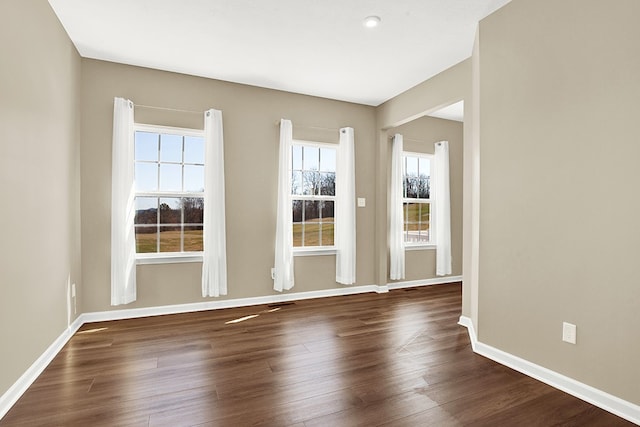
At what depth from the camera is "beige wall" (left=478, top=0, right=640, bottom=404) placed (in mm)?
1974

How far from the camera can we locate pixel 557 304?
232 centimetres

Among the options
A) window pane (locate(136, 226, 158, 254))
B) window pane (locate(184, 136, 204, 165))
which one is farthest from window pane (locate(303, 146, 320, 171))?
window pane (locate(136, 226, 158, 254))

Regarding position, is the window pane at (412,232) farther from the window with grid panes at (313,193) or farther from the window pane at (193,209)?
the window pane at (193,209)

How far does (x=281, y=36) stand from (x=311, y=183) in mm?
2140

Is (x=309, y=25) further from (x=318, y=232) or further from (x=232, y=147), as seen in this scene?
(x=318, y=232)

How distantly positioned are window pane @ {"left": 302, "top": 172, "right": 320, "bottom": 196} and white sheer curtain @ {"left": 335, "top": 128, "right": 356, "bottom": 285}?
1.07 feet

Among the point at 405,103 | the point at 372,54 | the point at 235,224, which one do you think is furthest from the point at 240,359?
the point at 405,103

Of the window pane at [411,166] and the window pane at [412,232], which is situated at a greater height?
the window pane at [411,166]

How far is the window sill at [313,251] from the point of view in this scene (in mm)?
4738

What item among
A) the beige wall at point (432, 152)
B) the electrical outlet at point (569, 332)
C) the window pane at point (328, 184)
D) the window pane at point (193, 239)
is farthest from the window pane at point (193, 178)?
the electrical outlet at point (569, 332)

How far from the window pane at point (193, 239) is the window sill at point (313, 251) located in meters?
1.28

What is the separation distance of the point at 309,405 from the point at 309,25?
9.88 ft

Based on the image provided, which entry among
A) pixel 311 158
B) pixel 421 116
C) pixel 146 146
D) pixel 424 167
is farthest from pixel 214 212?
pixel 424 167

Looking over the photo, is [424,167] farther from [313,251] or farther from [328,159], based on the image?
[313,251]
